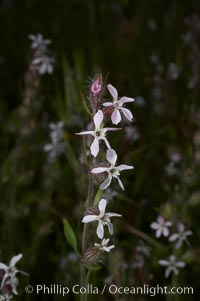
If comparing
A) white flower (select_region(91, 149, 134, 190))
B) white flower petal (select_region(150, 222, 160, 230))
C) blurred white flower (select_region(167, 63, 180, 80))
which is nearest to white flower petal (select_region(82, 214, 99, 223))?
white flower (select_region(91, 149, 134, 190))

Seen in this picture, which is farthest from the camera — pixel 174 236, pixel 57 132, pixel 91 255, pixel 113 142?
pixel 113 142

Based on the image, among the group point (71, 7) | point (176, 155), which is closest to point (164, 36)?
point (71, 7)

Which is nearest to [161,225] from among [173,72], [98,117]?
[98,117]

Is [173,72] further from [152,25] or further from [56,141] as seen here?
[152,25]

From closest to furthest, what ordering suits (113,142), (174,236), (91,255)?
(91,255), (174,236), (113,142)

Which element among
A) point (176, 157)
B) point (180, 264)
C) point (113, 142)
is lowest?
point (180, 264)

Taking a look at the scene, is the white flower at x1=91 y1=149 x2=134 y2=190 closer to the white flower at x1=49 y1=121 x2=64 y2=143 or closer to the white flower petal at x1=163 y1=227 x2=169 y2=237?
the white flower petal at x1=163 y1=227 x2=169 y2=237

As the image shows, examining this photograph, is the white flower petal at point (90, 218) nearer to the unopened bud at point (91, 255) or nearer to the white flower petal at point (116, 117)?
the unopened bud at point (91, 255)

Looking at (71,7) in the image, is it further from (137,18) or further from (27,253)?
(27,253)

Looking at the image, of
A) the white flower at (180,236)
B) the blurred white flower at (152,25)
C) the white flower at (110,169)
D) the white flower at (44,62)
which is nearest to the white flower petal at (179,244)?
the white flower at (180,236)
